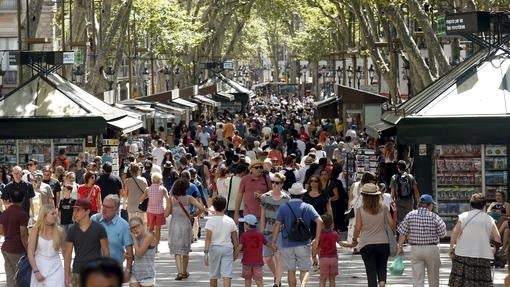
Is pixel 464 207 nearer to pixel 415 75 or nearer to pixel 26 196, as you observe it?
pixel 26 196

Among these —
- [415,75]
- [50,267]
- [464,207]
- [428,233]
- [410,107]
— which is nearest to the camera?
[50,267]

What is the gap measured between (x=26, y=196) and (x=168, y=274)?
86.1 inches

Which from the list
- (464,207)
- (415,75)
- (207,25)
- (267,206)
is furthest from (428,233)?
(207,25)

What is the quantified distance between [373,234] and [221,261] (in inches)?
66.5

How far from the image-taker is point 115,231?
12805 mm

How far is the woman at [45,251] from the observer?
1216 centimetres

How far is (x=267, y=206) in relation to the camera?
16.0 metres

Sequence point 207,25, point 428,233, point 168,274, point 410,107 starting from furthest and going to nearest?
point 207,25
point 410,107
point 168,274
point 428,233

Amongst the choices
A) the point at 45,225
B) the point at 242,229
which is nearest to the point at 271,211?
the point at 242,229

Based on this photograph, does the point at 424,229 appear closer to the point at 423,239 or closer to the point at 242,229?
the point at 423,239

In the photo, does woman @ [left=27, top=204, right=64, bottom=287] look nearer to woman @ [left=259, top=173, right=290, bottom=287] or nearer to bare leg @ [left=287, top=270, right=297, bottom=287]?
bare leg @ [left=287, top=270, right=297, bottom=287]

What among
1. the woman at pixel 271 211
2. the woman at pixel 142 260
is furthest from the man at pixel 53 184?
the woman at pixel 142 260

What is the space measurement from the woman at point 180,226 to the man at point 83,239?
180 inches

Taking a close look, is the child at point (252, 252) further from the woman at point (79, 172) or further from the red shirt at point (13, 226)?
the woman at point (79, 172)
